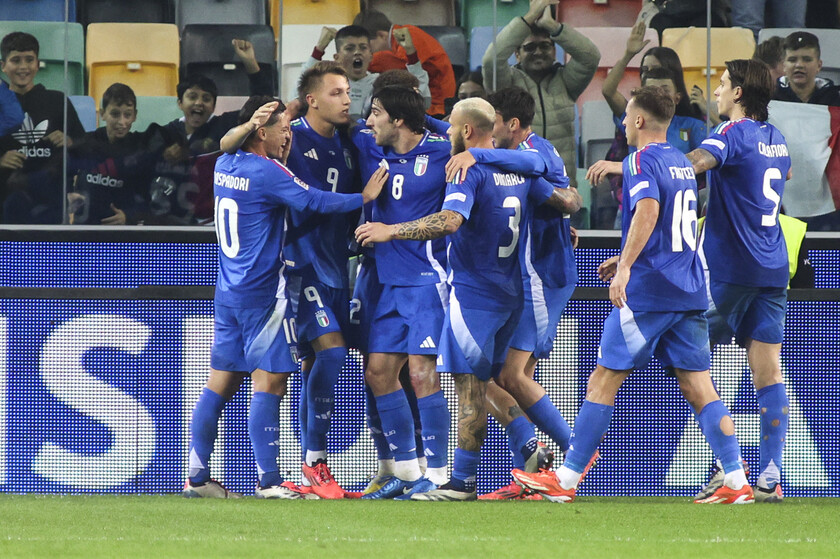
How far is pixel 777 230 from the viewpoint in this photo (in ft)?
20.4

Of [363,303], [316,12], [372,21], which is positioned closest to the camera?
[363,303]

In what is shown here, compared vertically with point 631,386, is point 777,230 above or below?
above

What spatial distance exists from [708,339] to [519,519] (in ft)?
4.82

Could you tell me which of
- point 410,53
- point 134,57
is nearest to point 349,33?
point 410,53

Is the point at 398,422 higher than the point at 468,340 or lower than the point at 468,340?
lower

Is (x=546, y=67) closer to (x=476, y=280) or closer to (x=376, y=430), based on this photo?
(x=476, y=280)

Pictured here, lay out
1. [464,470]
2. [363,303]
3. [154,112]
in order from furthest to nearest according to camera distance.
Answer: [154,112] < [363,303] < [464,470]

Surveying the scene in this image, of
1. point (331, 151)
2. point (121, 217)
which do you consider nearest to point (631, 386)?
point (331, 151)

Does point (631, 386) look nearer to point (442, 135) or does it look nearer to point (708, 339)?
point (708, 339)

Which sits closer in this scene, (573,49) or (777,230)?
(777,230)

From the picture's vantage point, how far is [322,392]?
620 centimetres

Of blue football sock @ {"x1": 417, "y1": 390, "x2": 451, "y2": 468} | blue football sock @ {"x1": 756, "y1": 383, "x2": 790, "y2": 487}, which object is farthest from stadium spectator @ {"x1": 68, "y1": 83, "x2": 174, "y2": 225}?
blue football sock @ {"x1": 756, "y1": 383, "x2": 790, "y2": 487}

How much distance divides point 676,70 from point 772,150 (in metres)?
2.05

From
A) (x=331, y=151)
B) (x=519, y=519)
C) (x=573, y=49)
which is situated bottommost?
(x=519, y=519)
